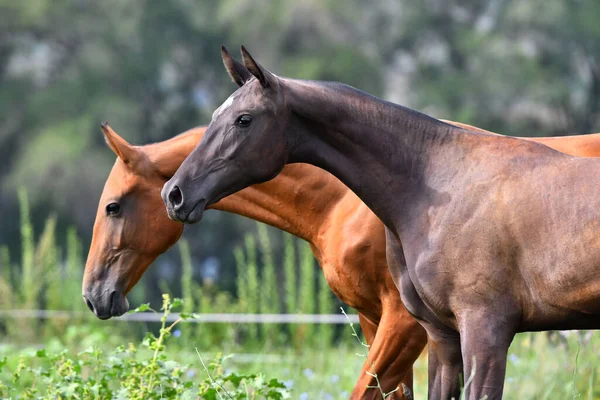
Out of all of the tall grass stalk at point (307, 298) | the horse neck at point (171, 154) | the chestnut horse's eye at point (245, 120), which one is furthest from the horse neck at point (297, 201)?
the tall grass stalk at point (307, 298)

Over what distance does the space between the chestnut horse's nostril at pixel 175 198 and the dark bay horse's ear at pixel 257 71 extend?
52 centimetres

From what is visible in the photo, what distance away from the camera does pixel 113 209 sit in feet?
18.0

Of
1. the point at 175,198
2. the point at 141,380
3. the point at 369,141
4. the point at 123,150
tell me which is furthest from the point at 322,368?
the point at 175,198

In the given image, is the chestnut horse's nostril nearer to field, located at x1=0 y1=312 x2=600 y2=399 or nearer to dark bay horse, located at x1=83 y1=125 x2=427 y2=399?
field, located at x1=0 y1=312 x2=600 y2=399

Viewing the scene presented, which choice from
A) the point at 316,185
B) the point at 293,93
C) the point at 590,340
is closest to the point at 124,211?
the point at 316,185

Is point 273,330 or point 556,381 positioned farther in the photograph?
point 273,330

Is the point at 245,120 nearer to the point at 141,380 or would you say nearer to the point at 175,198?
the point at 175,198

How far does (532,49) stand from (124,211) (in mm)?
17142

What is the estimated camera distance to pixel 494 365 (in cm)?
360

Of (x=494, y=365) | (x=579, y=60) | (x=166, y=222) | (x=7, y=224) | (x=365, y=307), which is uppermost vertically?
(x=579, y=60)

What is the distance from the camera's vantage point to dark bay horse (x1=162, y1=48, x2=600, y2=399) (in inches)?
141

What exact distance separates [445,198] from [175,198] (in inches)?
Answer: 40.2

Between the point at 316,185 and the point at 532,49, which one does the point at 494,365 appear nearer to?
the point at 316,185

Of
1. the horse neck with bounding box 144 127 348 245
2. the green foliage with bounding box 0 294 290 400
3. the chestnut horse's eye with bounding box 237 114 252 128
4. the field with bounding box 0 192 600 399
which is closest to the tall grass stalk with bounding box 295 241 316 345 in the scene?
the field with bounding box 0 192 600 399
